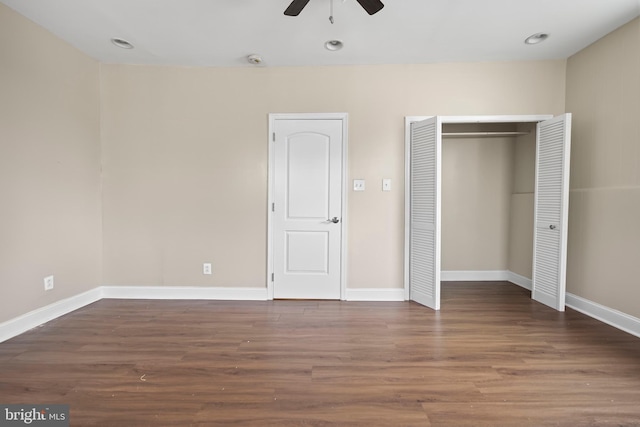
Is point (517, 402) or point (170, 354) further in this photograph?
point (170, 354)

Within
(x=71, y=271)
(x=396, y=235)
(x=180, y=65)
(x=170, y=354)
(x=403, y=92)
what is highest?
(x=180, y=65)

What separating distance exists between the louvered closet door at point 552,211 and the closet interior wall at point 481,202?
84 cm

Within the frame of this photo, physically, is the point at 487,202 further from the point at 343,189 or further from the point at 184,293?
the point at 184,293

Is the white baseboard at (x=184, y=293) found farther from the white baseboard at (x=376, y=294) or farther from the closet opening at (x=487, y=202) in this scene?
the closet opening at (x=487, y=202)

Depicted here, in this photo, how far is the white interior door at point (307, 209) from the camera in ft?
11.7

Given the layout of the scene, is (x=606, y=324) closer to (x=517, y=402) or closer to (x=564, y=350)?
(x=564, y=350)

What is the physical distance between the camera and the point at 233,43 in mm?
3062

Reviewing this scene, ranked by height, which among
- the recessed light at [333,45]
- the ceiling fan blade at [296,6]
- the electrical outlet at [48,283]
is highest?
the recessed light at [333,45]

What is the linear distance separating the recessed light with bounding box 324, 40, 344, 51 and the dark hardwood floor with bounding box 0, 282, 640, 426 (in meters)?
2.70

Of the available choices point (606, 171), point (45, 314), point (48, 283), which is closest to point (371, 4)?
point (606, 171)

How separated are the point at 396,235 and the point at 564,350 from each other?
1.75m

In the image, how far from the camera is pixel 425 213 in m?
3.34

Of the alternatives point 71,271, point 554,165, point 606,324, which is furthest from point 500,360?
point 71,271

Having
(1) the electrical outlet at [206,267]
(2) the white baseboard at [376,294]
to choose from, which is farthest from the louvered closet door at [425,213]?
(1) the electrical outlet at [206,267]
